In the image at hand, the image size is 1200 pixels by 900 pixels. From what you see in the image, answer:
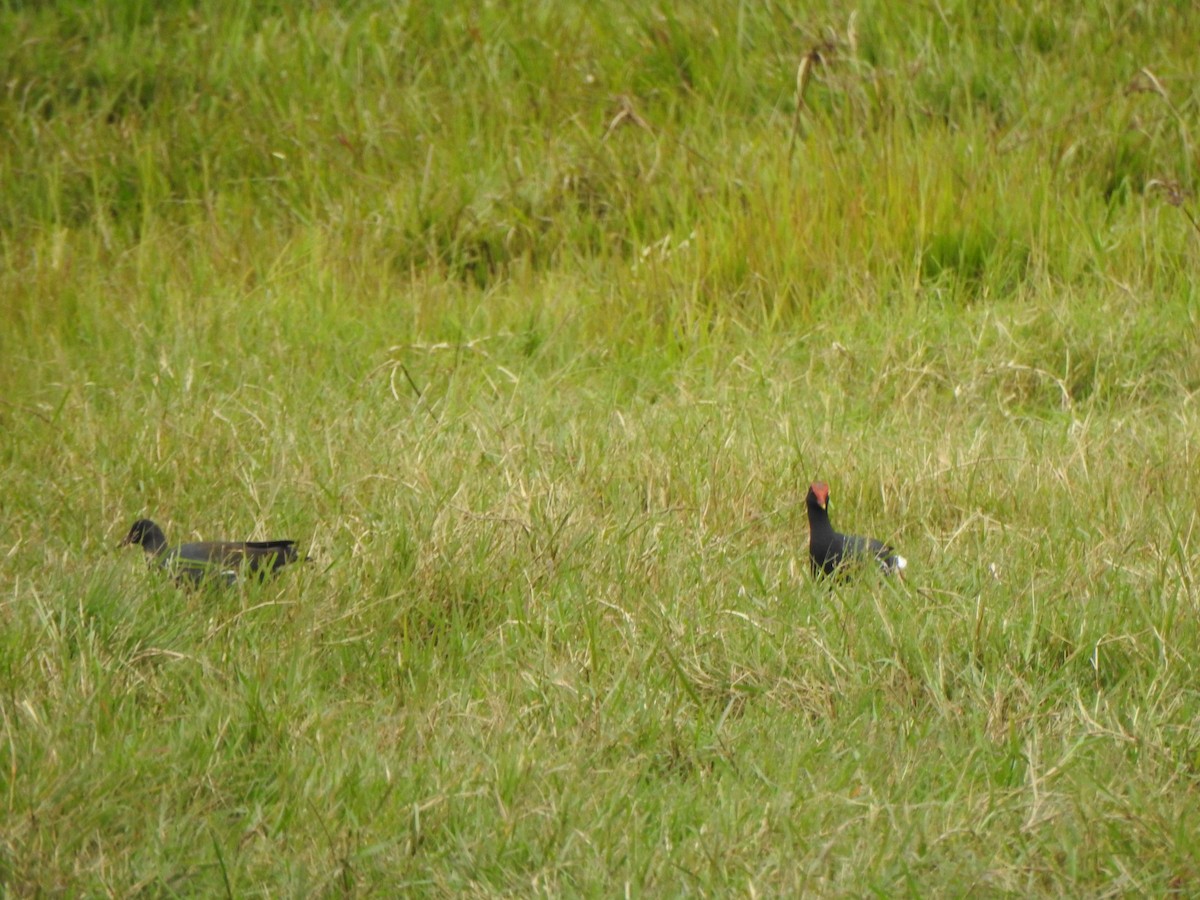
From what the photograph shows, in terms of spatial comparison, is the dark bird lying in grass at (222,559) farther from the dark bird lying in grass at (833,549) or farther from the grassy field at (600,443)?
the dark bird lying in grass at (833,549)

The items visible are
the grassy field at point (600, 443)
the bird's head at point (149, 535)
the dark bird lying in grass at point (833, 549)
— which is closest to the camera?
the grassy field at point (600, 443)

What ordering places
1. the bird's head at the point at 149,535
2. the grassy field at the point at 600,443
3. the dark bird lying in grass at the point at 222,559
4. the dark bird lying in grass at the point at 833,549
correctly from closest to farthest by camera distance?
the grassy field at the point at 600,443, the dark bird lying in grass at the point at 222,559, the dark bird lying in grass at the point at 833,549, the bird's head at the point at 149,535

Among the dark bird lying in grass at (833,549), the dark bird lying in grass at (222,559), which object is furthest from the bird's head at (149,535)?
the dark bird lying in grass at (833,549)

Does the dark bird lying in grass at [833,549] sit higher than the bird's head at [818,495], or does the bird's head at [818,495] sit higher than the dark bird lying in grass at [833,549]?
the bird's head at [818,495]

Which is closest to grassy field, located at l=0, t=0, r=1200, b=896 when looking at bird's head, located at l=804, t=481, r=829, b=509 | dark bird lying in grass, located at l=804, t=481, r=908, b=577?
dark bird lying in grass, located at l=804, t=481, r=908, b=577

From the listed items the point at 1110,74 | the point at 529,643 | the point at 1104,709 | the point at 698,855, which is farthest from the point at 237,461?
the point at 1110,74

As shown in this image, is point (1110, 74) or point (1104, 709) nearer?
point (1104, 709)

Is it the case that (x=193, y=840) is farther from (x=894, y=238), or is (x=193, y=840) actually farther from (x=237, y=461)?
(x=894, y=238)

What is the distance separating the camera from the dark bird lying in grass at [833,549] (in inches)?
135

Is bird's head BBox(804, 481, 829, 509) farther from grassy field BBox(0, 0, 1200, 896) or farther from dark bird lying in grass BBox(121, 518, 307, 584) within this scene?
dark bird lying in grass BBox(121, 518, 307, 584)

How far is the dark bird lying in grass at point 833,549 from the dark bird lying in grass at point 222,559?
130 cm

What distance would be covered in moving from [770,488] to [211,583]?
163 centimetres

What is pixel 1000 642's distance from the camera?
2.98 meters

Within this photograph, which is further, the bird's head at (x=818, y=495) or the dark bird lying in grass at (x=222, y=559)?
the bird's head at (x=818, y=495)
